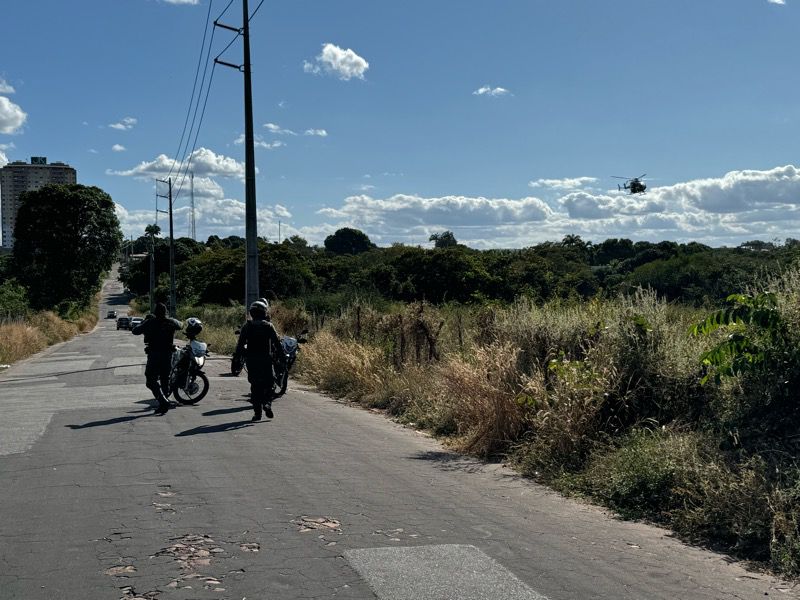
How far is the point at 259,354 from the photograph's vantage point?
12016 millimetres

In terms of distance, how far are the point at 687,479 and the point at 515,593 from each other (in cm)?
262

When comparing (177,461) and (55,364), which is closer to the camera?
(177,461)

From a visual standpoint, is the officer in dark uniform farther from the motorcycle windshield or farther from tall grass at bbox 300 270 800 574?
tall grass at bbox 300 270 800 574

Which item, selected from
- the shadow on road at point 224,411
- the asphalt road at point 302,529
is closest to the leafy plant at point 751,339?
the asphalt road at point 302,529

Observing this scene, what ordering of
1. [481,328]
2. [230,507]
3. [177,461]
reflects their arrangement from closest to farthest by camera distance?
[230,507]
[177,461]
[481,328]

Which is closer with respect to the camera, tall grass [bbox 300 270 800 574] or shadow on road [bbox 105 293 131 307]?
tall grass [bbox 300 270 800 574]

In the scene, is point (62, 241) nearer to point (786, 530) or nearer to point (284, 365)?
point (284, 365)

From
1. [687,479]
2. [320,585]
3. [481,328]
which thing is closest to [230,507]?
[320,585]

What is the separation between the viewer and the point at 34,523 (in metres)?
6.20

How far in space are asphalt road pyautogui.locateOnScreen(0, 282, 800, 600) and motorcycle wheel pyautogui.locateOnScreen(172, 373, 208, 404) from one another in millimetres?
2838

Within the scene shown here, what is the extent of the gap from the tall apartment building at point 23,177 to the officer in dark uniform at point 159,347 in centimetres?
9882

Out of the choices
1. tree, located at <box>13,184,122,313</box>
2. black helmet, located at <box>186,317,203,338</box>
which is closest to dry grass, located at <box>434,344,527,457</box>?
black helmet, located at <box>186,317,203,338</box>

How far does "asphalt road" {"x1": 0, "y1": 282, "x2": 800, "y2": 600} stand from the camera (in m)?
4.98

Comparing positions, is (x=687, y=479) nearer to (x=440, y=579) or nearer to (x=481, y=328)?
(x=440, y=579)
